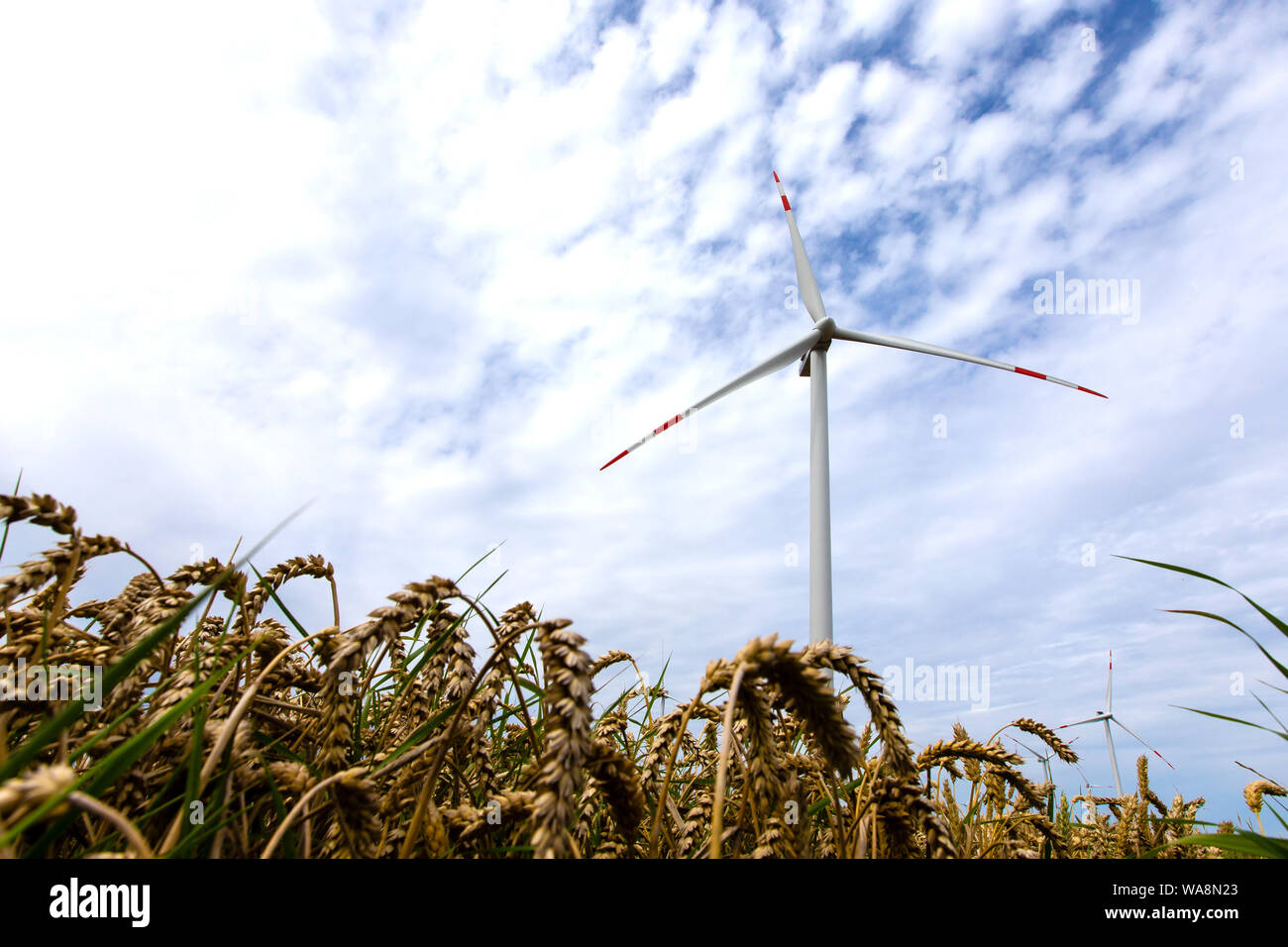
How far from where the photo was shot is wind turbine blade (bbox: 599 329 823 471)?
50.3 feet

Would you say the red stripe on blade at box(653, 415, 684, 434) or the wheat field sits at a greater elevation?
the red stripe on blade at box(653, 415, 684, 434)

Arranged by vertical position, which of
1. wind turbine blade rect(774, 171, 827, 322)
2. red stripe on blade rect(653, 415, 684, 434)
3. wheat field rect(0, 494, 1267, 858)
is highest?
wind turbine blade rect(774, 171, 827, 322)

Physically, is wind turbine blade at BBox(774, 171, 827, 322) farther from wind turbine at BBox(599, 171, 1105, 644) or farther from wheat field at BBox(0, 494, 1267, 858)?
wheat field at BBox(0, 494, 1267, 858)

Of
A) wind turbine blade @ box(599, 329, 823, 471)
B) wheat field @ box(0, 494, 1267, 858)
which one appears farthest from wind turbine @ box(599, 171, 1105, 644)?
wheat field @ box(0, 494, 1267, 858)

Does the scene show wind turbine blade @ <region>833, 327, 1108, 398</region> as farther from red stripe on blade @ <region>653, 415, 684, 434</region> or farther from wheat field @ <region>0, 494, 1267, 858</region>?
wheat field @ <region>0, 494, 1267, 858</region>

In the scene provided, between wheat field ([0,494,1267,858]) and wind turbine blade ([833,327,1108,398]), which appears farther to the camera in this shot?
wind turbine blade ([833,327,1108,398])

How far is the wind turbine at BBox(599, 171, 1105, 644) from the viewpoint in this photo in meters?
14.2

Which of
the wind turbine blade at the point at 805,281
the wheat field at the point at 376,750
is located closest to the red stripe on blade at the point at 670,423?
the wind turbine blade at the point at 805,281

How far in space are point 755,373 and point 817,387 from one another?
4.73ft

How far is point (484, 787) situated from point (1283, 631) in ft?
8.39

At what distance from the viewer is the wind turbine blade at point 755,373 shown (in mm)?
15337

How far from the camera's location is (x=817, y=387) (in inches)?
637

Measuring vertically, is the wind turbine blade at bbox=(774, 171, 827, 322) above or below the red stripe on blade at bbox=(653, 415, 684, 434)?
above
